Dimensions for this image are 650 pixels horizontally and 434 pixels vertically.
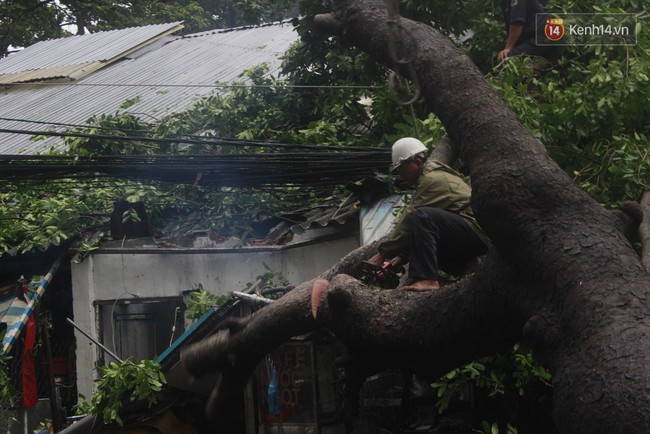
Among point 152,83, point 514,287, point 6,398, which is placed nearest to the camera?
point 514,287

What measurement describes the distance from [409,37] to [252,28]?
15.1 metres

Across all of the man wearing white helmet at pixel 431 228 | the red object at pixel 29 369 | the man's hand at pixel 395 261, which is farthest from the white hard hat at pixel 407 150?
the red object at pixel 29 369

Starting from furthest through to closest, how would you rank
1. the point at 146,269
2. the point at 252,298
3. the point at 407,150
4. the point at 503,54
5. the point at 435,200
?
the point at 146,269
the point at 503,54
the point at 252,298
the point at 407,150
the point at 435,200

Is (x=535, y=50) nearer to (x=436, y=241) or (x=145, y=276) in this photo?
(x=436, y=241)

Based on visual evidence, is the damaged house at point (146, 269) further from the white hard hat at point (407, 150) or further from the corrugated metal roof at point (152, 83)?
the white hard hat at point (407, 150)

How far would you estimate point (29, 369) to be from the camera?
11.2m

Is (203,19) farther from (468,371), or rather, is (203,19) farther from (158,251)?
(468,371)

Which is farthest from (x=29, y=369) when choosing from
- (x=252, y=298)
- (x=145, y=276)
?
(x=252, y=298)

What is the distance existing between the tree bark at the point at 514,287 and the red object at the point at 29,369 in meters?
5.96

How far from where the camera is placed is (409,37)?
543cm

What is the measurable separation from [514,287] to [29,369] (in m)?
7.96

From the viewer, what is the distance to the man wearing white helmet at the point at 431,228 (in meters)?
5.91

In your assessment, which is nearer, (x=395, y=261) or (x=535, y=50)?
(x=395, y=261)

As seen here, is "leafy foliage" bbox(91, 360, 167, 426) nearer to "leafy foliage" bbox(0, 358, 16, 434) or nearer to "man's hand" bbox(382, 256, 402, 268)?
"leafy foliage" bbox(0, 358, 16, 434)
